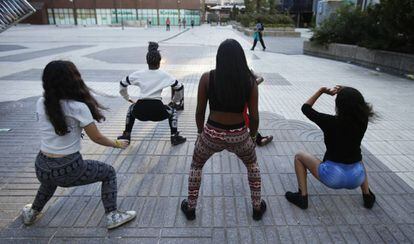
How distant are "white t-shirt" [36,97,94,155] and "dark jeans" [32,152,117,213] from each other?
0.25 ft

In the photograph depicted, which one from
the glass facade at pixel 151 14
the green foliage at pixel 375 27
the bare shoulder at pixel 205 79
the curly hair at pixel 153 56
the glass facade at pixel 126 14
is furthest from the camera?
the glass facade at pixel 151 14

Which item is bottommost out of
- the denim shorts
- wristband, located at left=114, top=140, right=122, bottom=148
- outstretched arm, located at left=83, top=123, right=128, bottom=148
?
the denim shorts

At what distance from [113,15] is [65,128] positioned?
7174cm

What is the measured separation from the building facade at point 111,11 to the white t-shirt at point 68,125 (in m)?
68.4

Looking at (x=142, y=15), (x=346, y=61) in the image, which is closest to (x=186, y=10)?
(x=142, y=15)

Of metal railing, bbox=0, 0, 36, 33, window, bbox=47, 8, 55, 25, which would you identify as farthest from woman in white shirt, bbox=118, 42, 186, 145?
window, bbox=47, 8, 55, 25

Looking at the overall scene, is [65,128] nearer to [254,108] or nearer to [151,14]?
[254,108]

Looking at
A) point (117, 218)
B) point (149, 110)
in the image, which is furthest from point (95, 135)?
point (149, 110)

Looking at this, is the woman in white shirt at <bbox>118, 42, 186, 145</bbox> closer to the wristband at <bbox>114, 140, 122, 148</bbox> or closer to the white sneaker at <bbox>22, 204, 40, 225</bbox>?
the wristband at <bbox>114, 140, 122, 148</bbox>

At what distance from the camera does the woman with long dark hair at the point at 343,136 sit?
9.79 feet

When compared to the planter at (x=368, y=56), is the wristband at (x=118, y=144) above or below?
above

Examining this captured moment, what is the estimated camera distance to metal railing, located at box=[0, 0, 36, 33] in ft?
31.8

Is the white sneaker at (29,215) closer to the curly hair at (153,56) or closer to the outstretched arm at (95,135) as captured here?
the outstretched arm at (95,135)

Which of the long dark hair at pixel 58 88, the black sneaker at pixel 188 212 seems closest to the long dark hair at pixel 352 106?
the black sneaker at pixel 188 212
